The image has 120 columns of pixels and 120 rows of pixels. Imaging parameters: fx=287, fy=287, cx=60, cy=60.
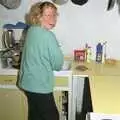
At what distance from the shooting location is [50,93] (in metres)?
2.41

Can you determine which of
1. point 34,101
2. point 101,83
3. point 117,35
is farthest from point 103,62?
point 34,101

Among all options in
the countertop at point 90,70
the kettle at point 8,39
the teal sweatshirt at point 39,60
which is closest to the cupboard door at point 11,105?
the countertop at point 90,70

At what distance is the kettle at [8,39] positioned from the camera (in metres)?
2.97

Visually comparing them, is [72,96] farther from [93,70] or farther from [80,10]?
[80,10]

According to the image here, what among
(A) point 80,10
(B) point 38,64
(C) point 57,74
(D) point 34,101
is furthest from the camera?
(A) point 80,10

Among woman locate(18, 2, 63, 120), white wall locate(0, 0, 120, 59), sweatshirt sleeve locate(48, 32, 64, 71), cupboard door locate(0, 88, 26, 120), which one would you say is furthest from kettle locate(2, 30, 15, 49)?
sweatshirt sleeve locate(48, 32, 64, 71)

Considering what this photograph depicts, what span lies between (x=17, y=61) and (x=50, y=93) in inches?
21.5

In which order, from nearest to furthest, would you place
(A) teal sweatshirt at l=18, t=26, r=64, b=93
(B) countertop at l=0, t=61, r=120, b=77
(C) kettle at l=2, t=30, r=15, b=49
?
(A) teal sweatshirt at l=18, t=26, r=64, b=93 < (B) countertop at l=0, t=61, r=120, b=77 < (C) kettle at l=2, t=30, r=15, b=49

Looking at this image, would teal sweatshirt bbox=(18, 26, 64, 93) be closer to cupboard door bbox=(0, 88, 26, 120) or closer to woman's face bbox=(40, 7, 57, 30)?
woman's face bbox=(40, 7, 57, 30)

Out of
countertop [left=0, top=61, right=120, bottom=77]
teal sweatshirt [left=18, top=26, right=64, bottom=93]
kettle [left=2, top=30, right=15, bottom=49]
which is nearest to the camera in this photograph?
teal sweatshirt [left=18, top=26, right=64, bottom=93]

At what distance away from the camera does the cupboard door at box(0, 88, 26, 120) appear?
2691 millimetres

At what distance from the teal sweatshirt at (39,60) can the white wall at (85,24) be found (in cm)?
74

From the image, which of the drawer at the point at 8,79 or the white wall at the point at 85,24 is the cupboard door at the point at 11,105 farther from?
the white wall at the point at 85,24

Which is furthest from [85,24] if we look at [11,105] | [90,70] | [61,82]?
[11,105]
